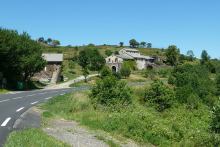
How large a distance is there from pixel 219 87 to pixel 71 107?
45558 mm

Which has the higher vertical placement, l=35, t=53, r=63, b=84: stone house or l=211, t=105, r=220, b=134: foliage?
l=35, t=53, r=63, b=84: stone house

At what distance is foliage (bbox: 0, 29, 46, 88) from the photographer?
51469 mm

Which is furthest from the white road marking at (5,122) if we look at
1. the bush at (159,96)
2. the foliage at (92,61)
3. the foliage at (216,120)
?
the foliage at (92,61)

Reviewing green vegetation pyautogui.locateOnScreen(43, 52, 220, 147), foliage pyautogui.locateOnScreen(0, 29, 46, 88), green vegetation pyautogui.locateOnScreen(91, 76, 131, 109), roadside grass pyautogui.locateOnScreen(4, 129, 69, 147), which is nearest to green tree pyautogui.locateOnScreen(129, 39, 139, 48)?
foliage pyautogui.locateOnScreen(0, 29, 46, 88)

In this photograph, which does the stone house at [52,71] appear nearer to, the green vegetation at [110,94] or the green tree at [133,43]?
the green vegetation at [110,94]

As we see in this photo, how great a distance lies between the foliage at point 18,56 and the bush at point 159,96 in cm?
1937

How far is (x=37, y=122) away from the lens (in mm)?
18406

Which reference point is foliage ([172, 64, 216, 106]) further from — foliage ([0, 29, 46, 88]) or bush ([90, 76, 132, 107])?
foliage ([0, 29, 46, 88])

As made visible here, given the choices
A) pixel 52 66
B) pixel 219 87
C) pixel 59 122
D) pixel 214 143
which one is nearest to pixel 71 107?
pixel 59 122

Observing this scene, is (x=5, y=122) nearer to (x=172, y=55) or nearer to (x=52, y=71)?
(x=52, y=71)

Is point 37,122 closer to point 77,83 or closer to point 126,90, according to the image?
point 126,90

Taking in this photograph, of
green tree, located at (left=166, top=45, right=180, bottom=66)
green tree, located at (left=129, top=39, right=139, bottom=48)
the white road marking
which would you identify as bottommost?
the white road marking

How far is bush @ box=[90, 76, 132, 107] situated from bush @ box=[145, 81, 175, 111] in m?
9.84

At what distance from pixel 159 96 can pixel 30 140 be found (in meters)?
27.6
